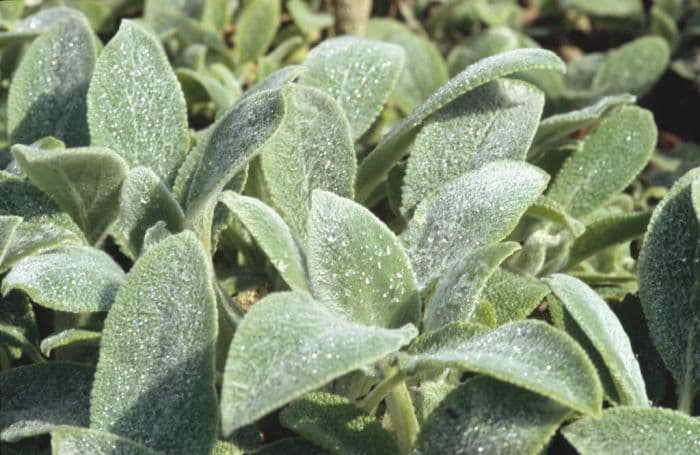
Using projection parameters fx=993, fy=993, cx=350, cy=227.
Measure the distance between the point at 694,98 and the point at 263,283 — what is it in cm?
159

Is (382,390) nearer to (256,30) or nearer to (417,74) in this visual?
(417,74)

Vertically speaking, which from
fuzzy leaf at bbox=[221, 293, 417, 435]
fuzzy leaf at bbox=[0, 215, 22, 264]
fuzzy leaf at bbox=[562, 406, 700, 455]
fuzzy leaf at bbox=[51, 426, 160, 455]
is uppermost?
fuzzy leaf at bbox=[221, 293, 417, 435]

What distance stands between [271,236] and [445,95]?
42 centimetres

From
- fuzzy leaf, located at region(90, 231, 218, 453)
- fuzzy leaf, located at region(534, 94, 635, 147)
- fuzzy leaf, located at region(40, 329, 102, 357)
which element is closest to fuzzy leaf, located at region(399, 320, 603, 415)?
fuzzy leaf, located at region(90, 231, 218, 453)

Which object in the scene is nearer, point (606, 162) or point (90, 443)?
point (90, 443)

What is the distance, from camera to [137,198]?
1.40m

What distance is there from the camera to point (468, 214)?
4.48 ft

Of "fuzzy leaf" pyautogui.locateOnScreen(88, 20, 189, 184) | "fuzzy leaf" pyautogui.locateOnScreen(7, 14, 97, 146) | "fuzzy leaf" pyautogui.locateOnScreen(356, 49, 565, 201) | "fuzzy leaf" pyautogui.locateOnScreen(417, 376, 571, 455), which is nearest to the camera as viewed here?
"fuzzy leaf" pyautogui.locateOnScreen(417, 376, 571, 455)

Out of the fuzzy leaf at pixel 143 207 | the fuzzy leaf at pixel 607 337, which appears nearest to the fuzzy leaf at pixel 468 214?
the fuzzy leaf at pixel 607 337

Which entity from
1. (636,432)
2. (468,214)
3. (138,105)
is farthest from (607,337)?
(138,105)

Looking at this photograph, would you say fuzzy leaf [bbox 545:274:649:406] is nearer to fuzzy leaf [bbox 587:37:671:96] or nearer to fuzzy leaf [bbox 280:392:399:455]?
fuzzy leaf [bbox 280:392:399:455]

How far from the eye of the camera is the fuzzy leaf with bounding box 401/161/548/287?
1.34 m

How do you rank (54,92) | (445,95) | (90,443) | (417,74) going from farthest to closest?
(417,74) → (54,92) → (445,95) → (90,443)

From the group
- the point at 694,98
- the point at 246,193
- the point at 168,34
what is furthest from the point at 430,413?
the point at 694,98
